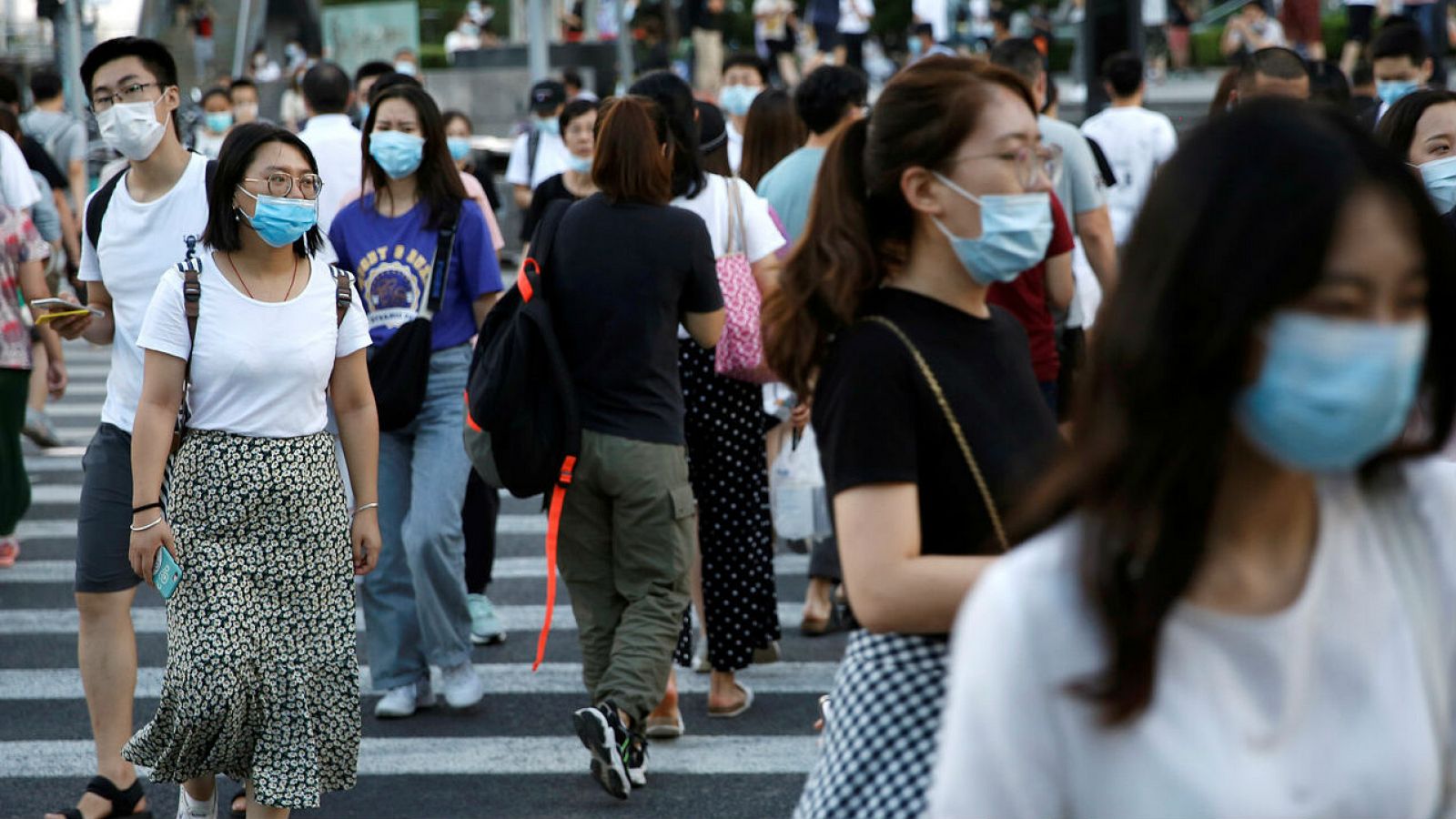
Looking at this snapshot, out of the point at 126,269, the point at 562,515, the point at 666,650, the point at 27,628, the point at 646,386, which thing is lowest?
the point at 27,628

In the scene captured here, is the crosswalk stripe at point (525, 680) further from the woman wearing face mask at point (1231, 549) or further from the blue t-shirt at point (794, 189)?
the woman wearing face mask at point (1231, 549)

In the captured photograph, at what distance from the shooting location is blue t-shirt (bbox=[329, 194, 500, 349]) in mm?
6012

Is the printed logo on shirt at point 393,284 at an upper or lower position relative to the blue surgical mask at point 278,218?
lower

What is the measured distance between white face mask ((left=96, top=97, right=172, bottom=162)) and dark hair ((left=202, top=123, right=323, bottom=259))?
451mm

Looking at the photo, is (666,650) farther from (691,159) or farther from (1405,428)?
(1405,428)

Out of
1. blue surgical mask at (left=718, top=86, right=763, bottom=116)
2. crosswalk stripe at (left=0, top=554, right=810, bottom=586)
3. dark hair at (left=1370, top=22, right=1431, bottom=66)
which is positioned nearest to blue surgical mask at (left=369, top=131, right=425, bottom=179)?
crosswalk stripe at (left=0, top=554, right=810, bottom=586)

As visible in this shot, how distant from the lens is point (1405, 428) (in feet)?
5.54

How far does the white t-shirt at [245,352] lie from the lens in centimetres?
439

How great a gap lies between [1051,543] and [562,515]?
3.75m

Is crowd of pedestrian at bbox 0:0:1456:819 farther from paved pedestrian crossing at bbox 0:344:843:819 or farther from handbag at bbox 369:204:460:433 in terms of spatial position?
paved pedestrian crossing at bbox 0:344:843:819

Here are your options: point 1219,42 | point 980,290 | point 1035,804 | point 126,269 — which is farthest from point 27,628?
point 1219,42

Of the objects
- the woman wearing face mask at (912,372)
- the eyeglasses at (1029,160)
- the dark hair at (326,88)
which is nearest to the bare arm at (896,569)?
the woman wearing face mask at (912,372)

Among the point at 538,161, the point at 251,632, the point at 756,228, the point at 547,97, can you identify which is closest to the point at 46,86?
the point at 547,97

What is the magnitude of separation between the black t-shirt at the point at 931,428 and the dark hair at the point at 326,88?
607 cm
